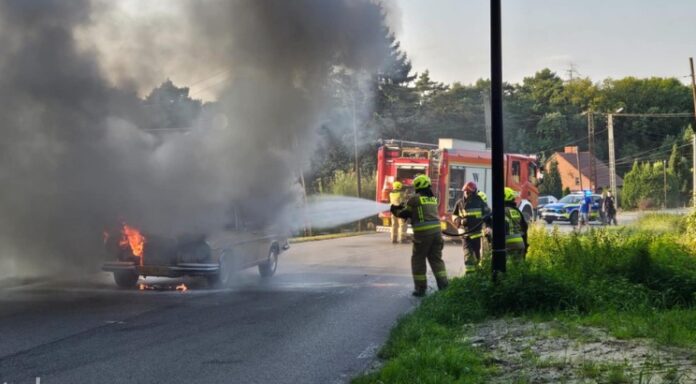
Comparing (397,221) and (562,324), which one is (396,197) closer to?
(397,221)

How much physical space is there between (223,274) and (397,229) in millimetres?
10649

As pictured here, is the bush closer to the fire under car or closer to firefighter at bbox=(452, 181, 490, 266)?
firefighter at bbox=(452, 181, 490, 266)

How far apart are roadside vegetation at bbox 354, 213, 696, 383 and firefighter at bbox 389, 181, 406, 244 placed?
9300 mm

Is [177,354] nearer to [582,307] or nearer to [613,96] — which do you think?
[582,307]

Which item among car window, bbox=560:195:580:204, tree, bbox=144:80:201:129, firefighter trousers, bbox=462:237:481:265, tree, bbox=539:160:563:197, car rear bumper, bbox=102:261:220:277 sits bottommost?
car rear bumper, bbox=102:261:220:277

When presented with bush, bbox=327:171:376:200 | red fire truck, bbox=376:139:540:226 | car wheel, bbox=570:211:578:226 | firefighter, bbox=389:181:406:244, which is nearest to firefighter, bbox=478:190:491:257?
firefighter, bbox=389:181:406:244

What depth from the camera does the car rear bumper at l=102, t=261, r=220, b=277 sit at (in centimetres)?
1099

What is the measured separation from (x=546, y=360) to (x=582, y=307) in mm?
2425

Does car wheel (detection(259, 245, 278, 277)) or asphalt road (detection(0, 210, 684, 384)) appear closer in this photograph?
asphalt road (detection(0, 210, 684, 384))

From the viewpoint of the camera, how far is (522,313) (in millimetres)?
7742

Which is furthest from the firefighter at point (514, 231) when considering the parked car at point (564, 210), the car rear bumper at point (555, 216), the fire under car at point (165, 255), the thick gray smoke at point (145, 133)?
Answer: the car rear bumper at point (555, 216)

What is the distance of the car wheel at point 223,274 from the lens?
11.5 meters

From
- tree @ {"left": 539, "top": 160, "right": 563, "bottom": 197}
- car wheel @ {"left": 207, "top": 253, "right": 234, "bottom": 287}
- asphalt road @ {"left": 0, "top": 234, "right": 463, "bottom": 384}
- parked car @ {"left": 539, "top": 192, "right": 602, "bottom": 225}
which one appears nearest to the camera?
asphalt road @ {"left": 0, "top": 234, "right": 463, "bottom": 384}

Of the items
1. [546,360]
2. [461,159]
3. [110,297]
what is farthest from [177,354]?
[461,159]
